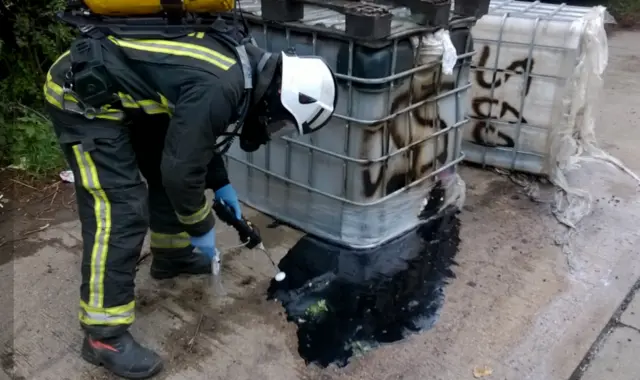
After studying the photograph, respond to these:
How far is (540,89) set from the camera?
3.89 meters

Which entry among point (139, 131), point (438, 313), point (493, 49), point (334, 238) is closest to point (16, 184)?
point (139, 131)

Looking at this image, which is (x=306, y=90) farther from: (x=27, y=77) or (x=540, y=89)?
(x=27, y=77)

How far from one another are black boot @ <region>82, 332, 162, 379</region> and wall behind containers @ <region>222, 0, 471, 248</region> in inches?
48.3

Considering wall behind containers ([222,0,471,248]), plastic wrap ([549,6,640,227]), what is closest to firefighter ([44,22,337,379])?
wall behind containers ([222,0,471,248])

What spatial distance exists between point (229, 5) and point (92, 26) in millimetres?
491

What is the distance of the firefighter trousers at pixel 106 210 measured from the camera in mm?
2322

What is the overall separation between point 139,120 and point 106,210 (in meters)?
0.37

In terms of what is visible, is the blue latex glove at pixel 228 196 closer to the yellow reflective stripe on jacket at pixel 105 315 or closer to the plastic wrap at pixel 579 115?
the yellow reflective stripe on jacket at pixel 105 315

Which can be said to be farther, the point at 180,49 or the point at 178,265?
the point at 178,265

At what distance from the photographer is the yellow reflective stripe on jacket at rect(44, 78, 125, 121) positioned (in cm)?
228

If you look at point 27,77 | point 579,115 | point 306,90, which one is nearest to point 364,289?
point 306,90

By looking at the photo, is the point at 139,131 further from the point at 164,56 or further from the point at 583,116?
the point at 583,116

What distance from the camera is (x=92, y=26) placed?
2.25 metres

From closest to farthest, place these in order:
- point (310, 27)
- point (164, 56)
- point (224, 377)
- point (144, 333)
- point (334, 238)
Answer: point (164, 56), point (224, 377), point (144, 333), point (310, 27), point (334, 238)
